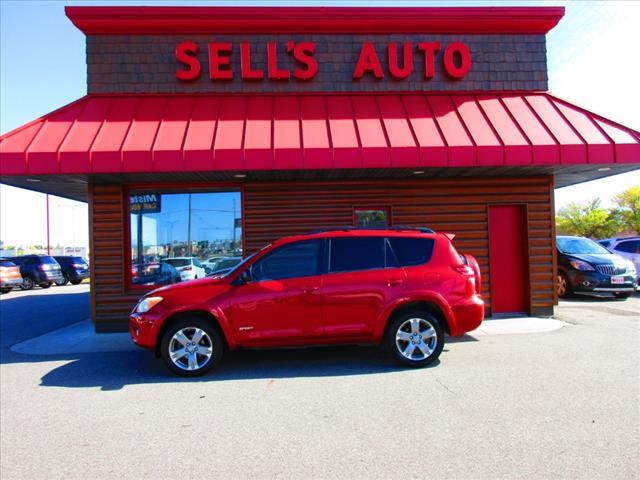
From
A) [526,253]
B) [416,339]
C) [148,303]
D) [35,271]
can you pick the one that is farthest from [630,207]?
[35,271]

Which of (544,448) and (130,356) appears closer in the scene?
(544,448)

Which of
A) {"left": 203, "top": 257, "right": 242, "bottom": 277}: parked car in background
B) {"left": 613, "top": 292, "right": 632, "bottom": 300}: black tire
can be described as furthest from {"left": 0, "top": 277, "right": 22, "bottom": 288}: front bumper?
{"left": 613, "top": 292, "right": 632, "bottom": 300}: black tire

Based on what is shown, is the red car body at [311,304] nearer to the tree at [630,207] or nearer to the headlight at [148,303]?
the headlight at [148,303]

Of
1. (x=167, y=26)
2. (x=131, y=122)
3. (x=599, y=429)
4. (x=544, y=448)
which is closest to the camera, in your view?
(x=544, y=448)

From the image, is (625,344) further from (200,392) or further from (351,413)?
(200,392)

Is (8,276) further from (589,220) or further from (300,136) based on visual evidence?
(589,220)

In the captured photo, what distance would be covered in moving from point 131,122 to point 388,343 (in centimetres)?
621

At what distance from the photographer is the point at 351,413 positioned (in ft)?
14.3

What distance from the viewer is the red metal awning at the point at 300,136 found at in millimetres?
7402

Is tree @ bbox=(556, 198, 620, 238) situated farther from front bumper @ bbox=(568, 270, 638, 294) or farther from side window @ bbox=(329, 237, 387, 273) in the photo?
side window @ bbox=(329, 237, 387, 273)

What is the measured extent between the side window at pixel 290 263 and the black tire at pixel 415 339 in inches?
51.0

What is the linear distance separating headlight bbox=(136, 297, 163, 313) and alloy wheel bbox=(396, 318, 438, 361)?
3250 mm

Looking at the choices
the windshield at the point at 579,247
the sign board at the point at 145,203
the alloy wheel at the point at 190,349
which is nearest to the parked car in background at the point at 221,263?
the sign board at the point at 145,203

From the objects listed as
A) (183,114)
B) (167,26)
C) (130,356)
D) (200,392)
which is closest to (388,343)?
(200,392)
